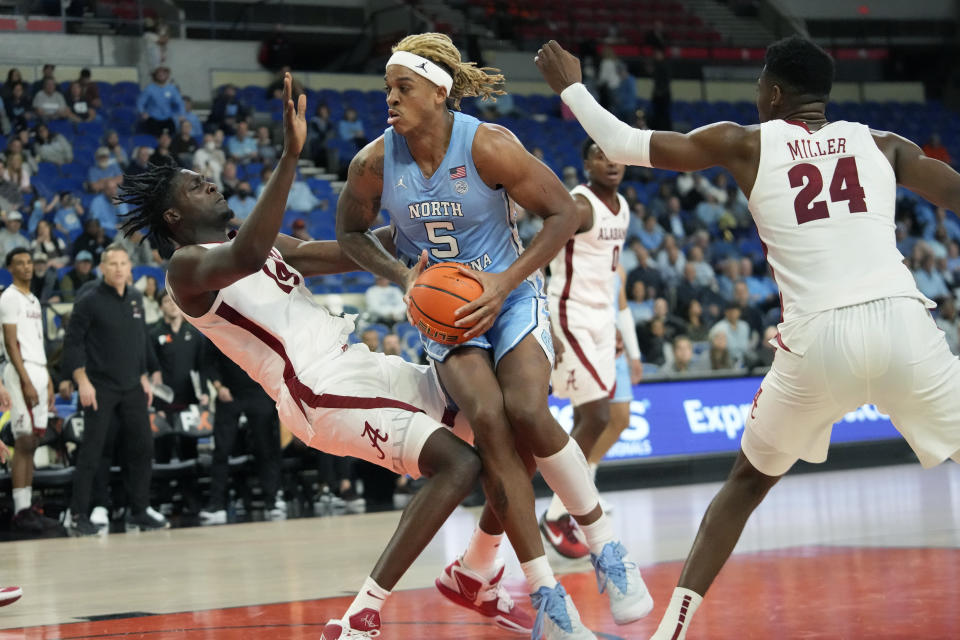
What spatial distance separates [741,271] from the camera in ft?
53.7

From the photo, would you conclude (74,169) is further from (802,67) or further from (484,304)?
(802,67)

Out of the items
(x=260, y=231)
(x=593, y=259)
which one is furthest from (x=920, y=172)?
(x=593, y=259)

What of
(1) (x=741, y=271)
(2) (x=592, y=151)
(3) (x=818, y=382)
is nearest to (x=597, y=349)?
(2) (x=592, y=151)

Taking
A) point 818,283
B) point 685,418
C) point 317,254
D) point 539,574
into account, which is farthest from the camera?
point 685,418

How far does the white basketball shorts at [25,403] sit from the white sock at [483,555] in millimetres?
5695

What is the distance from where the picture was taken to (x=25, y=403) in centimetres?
939

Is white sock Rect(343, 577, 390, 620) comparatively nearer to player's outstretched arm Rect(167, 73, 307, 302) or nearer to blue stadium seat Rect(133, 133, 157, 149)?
player's outstretched arm Rect(167, 73, 307, 302)

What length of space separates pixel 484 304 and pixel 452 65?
43.1 inches

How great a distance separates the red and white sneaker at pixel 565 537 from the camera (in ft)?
22.7

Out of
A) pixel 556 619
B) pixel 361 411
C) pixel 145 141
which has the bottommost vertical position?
pixel 556 619

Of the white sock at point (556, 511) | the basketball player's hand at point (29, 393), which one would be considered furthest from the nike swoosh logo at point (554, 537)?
the basketball player's hand at point (29, 393)

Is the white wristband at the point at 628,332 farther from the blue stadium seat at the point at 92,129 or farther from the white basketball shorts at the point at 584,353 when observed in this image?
the blue stadium seat at the point at 92,129

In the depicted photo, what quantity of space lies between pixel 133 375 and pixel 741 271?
944 centimetres

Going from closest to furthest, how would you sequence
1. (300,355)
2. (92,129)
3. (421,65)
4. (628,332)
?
(300,355)
(421,65)
(628,332)
(92,129)
